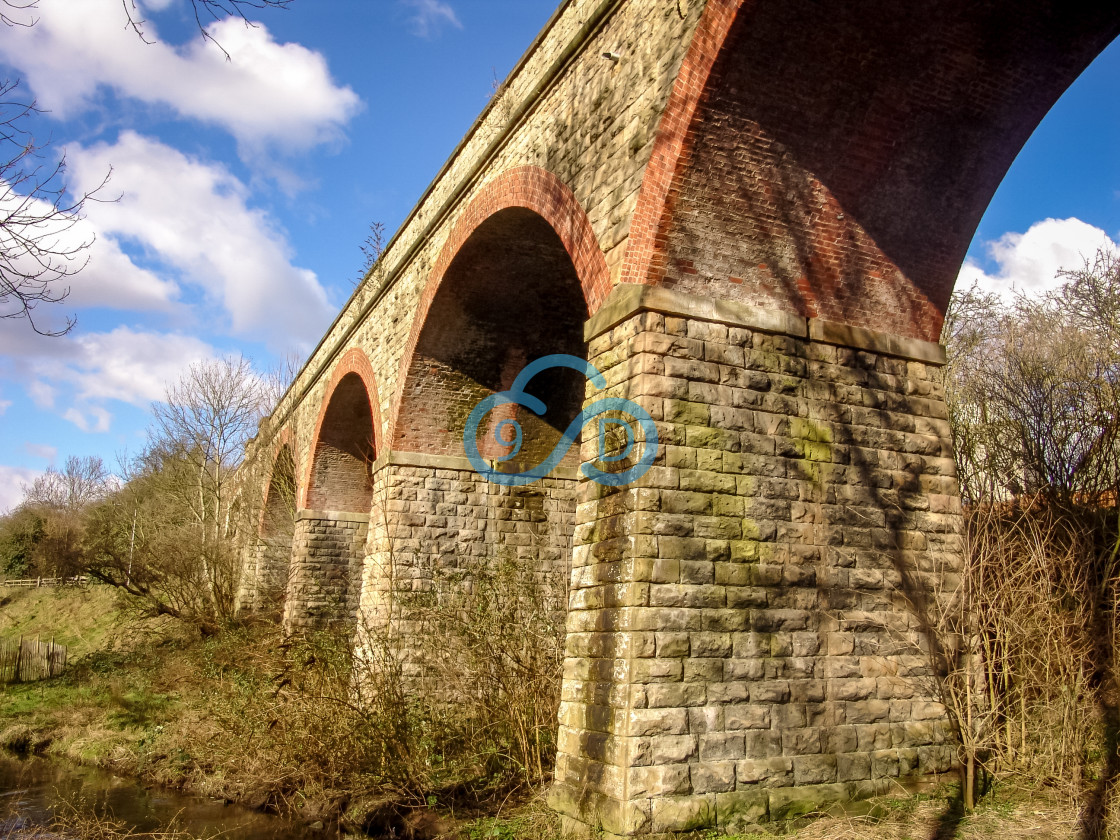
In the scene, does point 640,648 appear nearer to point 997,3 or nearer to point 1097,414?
point 997,3

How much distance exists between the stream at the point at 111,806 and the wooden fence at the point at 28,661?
23.0 feet

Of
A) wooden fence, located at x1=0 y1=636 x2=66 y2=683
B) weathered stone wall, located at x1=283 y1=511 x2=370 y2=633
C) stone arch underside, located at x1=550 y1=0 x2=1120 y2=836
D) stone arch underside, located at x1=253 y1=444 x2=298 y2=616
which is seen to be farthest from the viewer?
stone arch underside, located at x1=253 y1=444 x2=298 y2=616

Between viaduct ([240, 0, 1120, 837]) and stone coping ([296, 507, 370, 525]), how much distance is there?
10399 millimetres

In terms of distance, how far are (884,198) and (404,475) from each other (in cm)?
705

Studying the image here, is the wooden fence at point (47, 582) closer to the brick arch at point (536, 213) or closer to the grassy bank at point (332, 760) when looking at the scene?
the grassy bank at point (332, 760)

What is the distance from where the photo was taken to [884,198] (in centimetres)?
725

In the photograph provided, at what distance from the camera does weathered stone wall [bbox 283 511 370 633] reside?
53.8ft

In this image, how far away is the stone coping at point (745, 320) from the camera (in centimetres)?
629

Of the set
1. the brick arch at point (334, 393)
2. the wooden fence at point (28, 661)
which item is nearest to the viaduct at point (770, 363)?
the brick arch at point (334, 393)

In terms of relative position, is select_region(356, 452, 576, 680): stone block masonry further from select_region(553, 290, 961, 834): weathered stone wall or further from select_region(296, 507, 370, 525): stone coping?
select_region(553, 290, 961, 834): weathered stone wall

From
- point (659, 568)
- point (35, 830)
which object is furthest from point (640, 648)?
point (35, 830)

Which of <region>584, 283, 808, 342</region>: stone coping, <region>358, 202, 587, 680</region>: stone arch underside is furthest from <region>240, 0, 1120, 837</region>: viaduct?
<region>358, 202, 587, 680</region>: stone arch underside

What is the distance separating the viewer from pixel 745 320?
658cm

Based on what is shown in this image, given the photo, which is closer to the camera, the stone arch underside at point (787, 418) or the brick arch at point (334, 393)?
the stone arch underside at point (787, 418)
